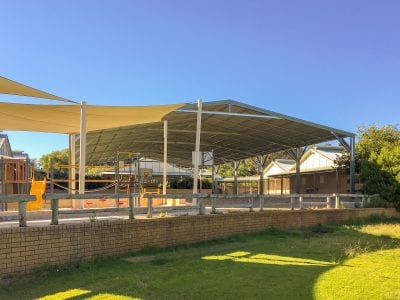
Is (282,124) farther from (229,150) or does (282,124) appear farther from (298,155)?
(229,150)

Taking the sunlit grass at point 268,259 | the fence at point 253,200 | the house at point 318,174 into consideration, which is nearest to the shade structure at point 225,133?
the house at point 318,174

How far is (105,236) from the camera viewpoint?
9875 mm

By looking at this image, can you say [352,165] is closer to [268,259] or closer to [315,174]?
[315,174]

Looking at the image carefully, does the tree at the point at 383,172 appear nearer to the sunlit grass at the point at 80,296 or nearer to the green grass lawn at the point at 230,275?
the green grass lawn at the point at 230,275

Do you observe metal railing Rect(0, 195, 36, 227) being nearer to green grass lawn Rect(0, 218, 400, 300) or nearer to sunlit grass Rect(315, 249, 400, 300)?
green grass lawn Rect(0, 218, 400, 300)

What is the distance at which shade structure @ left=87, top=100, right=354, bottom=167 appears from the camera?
78.5 feet

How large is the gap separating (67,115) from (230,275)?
789 centimetres

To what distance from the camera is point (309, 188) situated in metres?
41.6

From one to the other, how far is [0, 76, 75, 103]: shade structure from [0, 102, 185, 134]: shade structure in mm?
1944

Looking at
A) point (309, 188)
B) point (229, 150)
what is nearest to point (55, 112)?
point (229, 150)

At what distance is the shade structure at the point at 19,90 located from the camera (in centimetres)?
941

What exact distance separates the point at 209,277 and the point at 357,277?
2609 mm

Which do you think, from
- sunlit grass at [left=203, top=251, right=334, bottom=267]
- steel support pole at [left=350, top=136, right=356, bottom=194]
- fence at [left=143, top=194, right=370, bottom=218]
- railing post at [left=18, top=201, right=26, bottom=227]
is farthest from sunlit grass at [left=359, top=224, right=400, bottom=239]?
railing post at [left=18, top=201, right=26, bottom=227]

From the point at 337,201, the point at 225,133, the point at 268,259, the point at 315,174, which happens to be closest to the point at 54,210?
the point at 268,259
